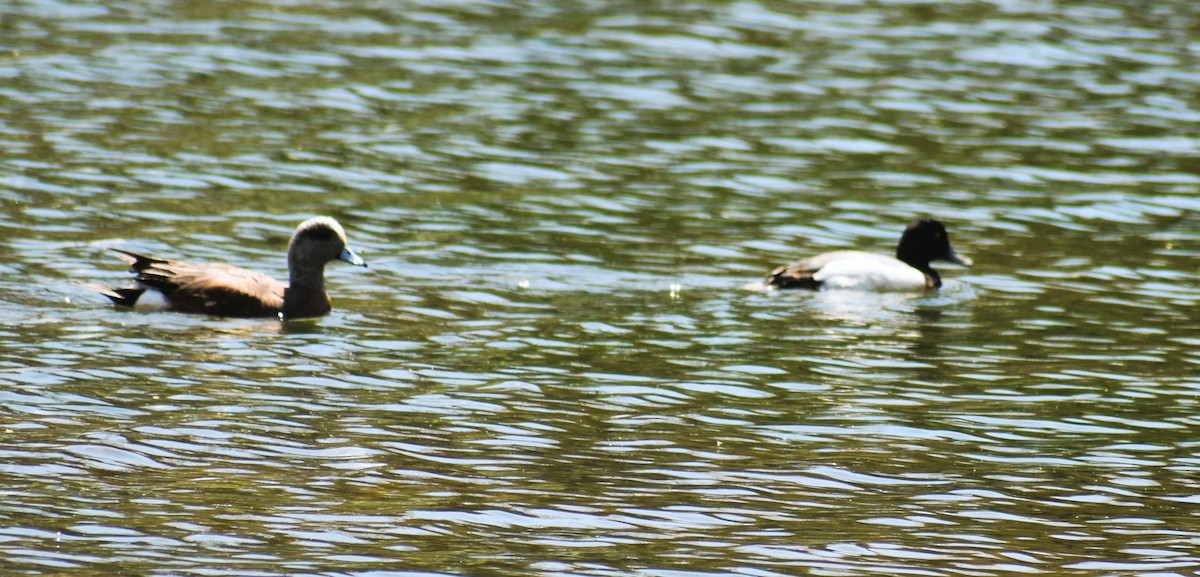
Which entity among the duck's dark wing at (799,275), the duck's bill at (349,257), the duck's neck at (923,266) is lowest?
the duck's neck at (923,266)

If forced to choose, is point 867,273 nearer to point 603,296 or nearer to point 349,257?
point 603,296

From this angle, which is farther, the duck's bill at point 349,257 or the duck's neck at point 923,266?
the duck's neck at point 923,266

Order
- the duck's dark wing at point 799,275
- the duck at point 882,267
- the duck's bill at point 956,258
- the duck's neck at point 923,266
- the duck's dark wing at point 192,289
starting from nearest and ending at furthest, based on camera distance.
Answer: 1. the duck's dark wing at point 192,289
2. the duck's dark wing at point 799,275
3. the duck at point 882,267
4. the duck's neck at point 923,266
5. the duck's bill at point 956,258

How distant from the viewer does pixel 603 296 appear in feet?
49.5

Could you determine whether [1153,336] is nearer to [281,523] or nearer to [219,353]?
[219,353]

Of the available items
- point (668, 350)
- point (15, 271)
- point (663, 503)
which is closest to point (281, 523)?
point (663, 503)

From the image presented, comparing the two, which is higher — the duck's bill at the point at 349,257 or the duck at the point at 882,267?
the duck's bill at the point at 349,257

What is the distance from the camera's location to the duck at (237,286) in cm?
1405

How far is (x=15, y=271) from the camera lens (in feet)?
47.6

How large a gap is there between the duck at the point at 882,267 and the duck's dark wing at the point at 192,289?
4187 millimetres

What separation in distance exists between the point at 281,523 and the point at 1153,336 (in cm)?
779

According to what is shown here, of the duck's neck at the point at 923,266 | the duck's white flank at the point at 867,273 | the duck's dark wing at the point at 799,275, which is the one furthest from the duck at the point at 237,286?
the duck's neck at the point at 923,266

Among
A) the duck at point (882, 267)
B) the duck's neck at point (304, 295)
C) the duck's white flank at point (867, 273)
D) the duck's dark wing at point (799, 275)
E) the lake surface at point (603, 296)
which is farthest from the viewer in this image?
the duck's white flank at point (867, 273)

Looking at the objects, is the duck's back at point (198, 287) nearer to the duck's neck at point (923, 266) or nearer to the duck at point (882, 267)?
the duck at point (882, 267)
